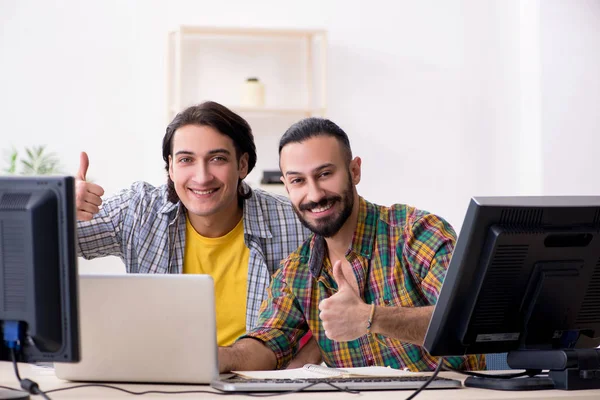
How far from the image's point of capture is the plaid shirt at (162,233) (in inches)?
105

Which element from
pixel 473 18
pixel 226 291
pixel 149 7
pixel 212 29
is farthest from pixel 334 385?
pixel 473 18

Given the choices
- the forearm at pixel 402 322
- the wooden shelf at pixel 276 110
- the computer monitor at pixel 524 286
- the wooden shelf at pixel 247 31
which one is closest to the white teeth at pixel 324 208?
the forearm at pixel 402 322

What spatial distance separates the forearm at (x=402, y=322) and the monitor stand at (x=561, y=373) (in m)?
0.34

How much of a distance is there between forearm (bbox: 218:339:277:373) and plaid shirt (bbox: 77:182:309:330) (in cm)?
54

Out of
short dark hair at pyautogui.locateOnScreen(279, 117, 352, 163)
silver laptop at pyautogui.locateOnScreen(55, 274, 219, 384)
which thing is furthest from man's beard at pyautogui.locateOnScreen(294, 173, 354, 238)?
silver laptop at pyautogui.locateOnScreen(55, 274, 219, 384)

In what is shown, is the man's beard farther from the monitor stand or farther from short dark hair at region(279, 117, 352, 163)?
the monitor stand

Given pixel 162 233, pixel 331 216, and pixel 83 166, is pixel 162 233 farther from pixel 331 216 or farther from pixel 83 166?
pixel 331 216

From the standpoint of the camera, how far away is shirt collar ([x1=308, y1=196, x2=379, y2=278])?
2301 millimetres

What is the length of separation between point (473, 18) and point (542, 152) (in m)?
0.91

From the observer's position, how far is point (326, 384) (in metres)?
1.54

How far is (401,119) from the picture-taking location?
4.73 m

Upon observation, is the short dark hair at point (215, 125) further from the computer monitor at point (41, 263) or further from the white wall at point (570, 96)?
the white wall at point (570, 96)

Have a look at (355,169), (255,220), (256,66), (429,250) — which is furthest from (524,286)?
(256,66)

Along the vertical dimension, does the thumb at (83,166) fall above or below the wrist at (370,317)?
above
